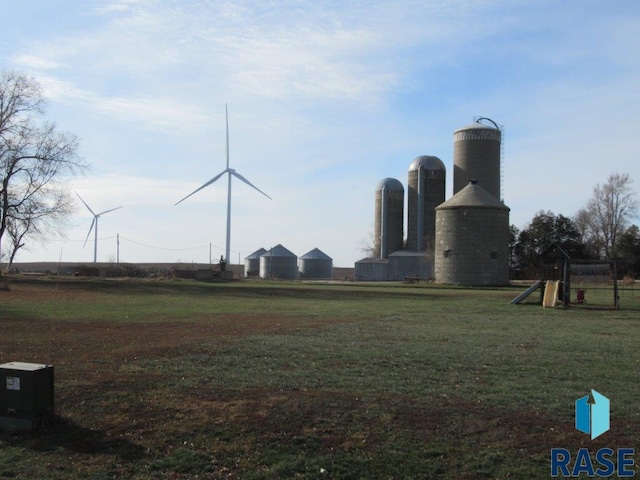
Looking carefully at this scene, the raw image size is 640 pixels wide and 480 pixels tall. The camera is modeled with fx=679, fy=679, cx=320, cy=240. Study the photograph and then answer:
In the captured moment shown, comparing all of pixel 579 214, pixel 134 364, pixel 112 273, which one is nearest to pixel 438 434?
pixel 134 364

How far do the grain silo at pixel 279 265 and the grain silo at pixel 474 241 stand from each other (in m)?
42.8

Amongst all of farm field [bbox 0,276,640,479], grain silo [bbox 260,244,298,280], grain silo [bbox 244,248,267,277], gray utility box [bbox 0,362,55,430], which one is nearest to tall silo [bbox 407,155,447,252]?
grain silo [bbox 260,244,298,280]

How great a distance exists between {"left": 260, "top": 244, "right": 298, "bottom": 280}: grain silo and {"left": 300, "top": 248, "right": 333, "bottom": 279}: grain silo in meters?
3.17

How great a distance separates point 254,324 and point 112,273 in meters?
58.3

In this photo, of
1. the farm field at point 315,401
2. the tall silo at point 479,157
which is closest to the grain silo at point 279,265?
the tall silo at point 479,157

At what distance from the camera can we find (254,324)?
69.9ft

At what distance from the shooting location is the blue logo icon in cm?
880

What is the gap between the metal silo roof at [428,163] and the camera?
282ft

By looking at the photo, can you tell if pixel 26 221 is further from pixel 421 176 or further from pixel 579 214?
pixel 579 214

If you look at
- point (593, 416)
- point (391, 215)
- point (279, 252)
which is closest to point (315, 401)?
point (593, 416)

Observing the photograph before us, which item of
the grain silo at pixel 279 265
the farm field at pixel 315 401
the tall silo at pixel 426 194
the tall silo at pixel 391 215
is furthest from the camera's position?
the grain silo at pixel 279 265

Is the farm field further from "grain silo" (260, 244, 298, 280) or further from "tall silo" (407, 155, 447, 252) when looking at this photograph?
"grain silo" (260, 244, 298, 280)

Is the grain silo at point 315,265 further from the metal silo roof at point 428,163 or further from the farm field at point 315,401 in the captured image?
the farm field at point 315,401

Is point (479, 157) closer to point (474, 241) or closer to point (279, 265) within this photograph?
point (474, 241)
